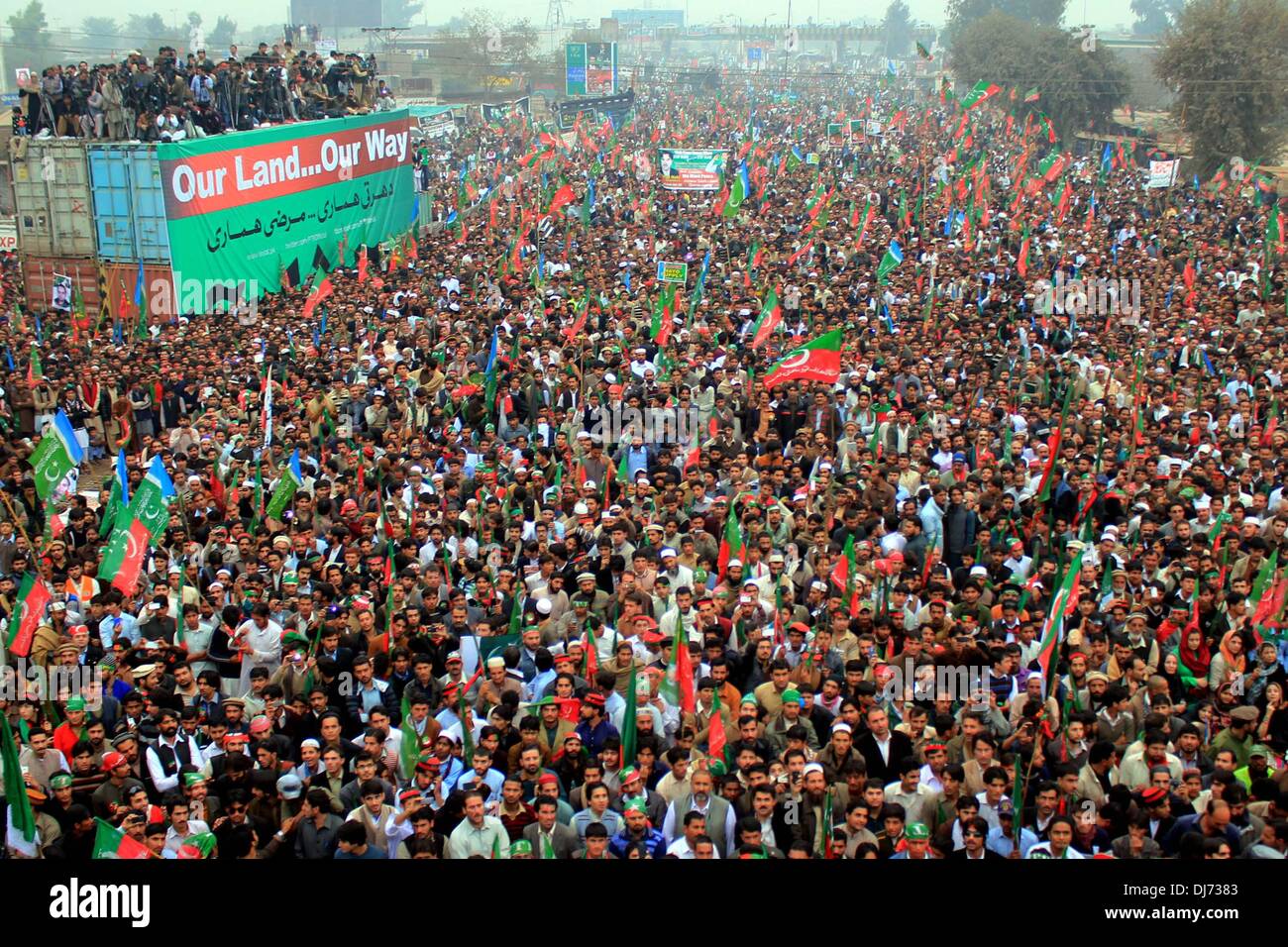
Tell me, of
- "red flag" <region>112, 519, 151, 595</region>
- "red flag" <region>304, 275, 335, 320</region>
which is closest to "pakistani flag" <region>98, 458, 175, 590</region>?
"red flag" <region>112, 519, 151, 595</region>

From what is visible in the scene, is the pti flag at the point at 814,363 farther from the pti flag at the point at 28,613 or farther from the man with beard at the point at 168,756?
the man with beard at the point at 168,756

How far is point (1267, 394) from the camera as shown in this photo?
43.8 ft

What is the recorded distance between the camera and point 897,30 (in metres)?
151

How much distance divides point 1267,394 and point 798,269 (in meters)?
9.12

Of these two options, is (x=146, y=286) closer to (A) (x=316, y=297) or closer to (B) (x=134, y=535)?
(A) (x=316, y=297)

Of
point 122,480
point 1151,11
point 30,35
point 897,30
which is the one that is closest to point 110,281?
point 122,480

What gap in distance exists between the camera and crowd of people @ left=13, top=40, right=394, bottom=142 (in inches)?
748

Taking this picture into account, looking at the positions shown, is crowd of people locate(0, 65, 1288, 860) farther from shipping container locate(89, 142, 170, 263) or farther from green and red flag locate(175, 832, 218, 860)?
shipping container locate(89, 142, 170, 263)

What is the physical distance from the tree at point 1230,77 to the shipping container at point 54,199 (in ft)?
97.8

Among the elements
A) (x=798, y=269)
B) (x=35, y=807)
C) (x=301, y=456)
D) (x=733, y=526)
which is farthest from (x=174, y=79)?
(x=35, y=807)

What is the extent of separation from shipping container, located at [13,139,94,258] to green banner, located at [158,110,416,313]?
1165 millimetres

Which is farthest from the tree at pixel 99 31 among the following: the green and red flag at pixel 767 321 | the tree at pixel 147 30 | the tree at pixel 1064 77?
the green and red flag at pixel 767 321

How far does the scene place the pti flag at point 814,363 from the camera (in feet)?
40.5

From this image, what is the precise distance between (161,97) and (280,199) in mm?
2821
